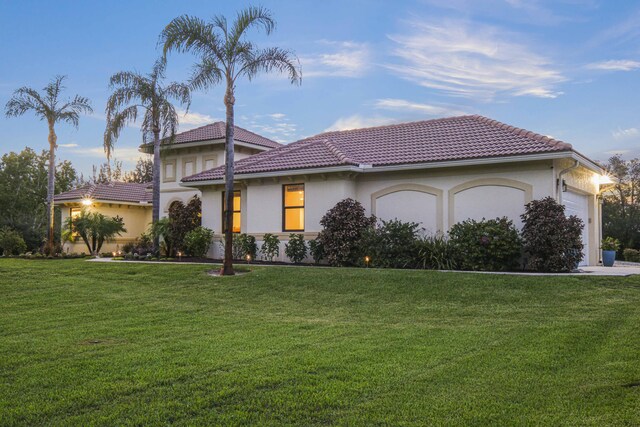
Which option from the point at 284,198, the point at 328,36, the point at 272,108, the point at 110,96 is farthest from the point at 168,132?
the point at 328,36

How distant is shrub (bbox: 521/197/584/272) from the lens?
1463 cm

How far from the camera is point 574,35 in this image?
16812 mm

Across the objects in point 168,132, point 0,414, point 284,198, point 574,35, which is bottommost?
point 0,414

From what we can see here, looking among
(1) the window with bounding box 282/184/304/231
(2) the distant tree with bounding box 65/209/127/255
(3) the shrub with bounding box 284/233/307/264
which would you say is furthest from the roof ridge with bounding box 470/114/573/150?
(2) the distant tree with bounding box 65/209/127/255

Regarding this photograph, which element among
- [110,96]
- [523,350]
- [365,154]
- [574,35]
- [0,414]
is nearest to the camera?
[0,414]

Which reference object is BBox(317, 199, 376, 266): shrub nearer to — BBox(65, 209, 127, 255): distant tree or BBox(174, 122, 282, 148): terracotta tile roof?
BBox(174, 122, 282, 148): terracotta tile roof

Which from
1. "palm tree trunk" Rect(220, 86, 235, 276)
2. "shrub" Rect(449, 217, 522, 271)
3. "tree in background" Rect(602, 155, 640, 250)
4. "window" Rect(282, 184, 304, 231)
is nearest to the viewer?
"shrub" Rect(449, 217, 522, 271)

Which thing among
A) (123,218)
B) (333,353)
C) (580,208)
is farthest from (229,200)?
(123,218)

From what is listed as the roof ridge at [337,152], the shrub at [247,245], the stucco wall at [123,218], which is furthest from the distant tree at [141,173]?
the shrub at [247,245]

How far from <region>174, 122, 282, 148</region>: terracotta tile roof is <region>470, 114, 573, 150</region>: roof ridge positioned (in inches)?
442

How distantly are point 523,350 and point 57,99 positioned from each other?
25.2 meters

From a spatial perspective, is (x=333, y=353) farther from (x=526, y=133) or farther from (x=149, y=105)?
(x=149, y=105)

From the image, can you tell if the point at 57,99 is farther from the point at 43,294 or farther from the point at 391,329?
the point at 391,329

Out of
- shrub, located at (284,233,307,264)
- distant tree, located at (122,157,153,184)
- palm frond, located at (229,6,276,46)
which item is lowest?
shrub, located at (284,233,307,264)
